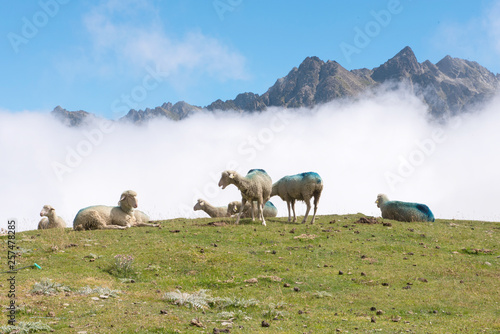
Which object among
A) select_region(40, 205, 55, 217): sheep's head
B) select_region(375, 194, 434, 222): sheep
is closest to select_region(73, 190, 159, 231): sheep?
select_region(40, 205, 55, 217): sheep's head

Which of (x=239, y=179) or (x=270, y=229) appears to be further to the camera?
(x=239, y=179)

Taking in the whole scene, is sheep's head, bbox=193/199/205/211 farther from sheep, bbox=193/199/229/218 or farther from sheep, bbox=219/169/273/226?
sheep, bbox=219/169/273/226

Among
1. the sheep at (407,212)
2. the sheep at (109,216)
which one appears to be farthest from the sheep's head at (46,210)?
the sheep at (407,212)

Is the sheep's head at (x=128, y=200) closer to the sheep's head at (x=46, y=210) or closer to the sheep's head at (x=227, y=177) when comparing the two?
the sheep's head at (x=227, y=177)

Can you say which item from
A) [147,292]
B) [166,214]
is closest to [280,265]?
[147,292]

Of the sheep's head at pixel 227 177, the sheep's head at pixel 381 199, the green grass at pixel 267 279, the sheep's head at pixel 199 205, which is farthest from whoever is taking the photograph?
the sheep's head at pixel 199 205

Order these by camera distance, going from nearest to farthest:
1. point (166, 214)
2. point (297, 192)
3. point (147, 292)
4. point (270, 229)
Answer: point (147, 292) → point (270, 229) → point (297, 192) → point (166, 214)

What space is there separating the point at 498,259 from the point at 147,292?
16566 millimetres

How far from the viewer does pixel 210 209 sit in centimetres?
3897

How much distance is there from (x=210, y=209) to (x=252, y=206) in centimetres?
1055

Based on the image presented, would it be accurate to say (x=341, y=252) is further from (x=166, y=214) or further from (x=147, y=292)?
(x=166, y=214)

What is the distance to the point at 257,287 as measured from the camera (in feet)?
51.8

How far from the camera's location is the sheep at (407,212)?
31.8 metres

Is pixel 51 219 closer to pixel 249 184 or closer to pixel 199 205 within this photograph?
pixel 199 205
